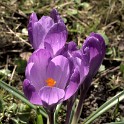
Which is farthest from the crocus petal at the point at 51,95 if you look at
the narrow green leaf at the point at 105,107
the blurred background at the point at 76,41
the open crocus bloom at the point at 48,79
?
the blurred background at the point at 76,41

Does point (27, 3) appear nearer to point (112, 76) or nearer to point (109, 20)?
point (109, 20)

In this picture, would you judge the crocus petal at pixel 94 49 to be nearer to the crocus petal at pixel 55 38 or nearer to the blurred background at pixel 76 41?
the crocus petal at pixel 55 38

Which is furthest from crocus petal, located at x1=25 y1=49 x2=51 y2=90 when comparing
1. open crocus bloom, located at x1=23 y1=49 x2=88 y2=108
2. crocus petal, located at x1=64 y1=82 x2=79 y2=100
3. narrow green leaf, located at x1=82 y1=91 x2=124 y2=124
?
narrow green leaf, located at x1=82 y1=91 x2=124 y2=124

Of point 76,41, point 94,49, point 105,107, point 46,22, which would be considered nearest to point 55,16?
point 46,22

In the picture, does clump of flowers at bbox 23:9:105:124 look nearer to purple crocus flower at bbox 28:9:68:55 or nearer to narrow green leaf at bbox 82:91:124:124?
purple crocus flower at bbox 28:9:68:55

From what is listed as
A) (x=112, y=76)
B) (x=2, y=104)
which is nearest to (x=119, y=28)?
(x=112, y=76)

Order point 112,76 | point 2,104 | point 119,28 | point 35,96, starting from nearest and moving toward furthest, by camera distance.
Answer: point 35,96
point 2,104
point 112,76
point 119,28

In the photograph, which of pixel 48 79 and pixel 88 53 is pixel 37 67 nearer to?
pixel 48 79
